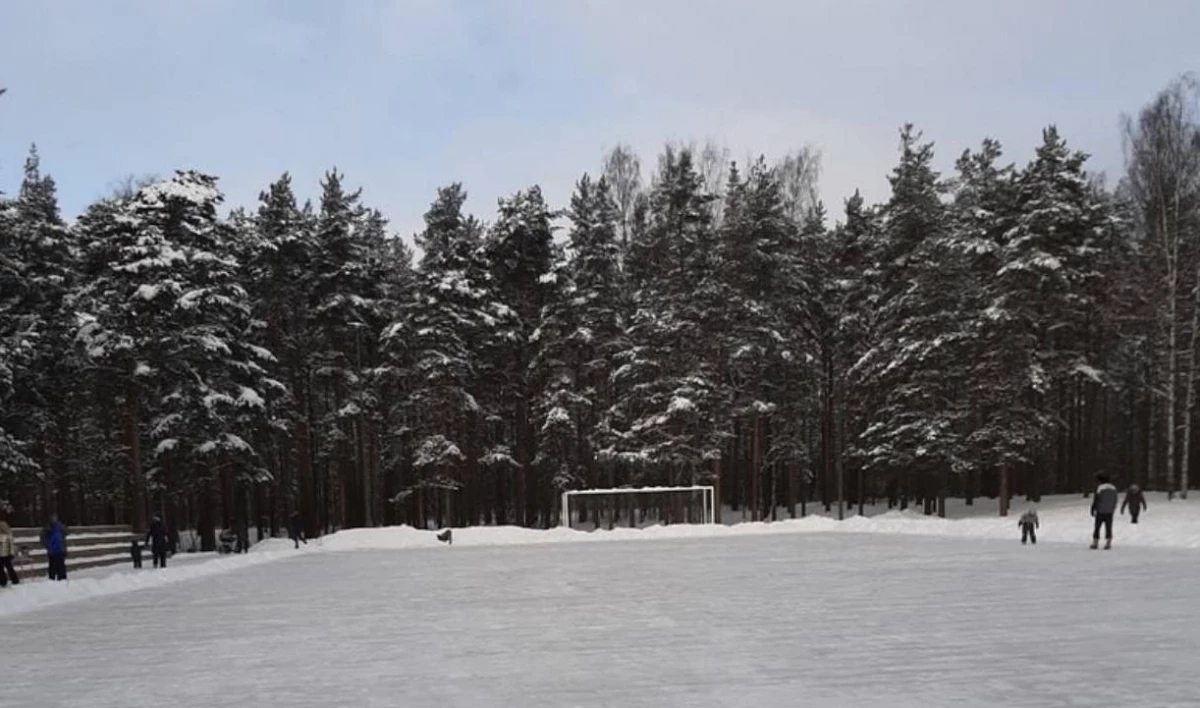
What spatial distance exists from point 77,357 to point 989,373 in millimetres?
37534

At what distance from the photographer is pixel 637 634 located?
11.0m

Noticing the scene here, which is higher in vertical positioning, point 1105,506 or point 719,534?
point 1105,506

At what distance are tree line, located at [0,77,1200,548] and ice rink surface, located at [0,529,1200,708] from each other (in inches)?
692

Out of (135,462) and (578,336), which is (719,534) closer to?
(578,336)

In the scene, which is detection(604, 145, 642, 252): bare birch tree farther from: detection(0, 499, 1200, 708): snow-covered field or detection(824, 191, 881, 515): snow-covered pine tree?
detection(0, 499, 1200, 708): snow-covered field

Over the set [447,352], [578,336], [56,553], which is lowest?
[56,553]

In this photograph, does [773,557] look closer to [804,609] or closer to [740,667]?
[804,609]

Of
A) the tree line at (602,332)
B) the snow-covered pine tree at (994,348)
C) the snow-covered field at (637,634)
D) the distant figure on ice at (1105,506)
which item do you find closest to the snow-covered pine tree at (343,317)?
the tree line at (602,332)

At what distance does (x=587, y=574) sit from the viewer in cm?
1961

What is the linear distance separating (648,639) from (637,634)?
1.40ft

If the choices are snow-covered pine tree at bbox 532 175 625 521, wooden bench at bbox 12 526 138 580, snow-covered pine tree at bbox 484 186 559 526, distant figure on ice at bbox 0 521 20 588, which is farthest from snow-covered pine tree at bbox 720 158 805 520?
distant figure on ice at bbox 0 521 20 588

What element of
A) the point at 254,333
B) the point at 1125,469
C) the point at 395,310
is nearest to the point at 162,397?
the point at 254,333

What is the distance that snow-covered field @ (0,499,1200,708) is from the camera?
26.1 feet

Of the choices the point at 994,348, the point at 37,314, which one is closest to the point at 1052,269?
the point at 994,348
